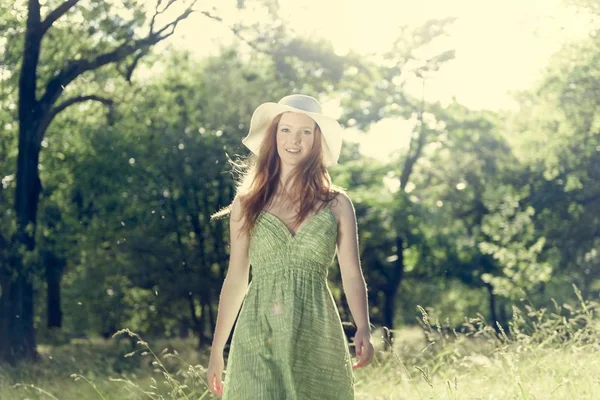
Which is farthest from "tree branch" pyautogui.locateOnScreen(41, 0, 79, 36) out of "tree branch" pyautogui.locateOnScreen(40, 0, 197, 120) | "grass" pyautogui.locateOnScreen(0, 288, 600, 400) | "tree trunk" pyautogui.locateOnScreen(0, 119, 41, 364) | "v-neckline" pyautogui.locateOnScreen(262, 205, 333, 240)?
"v-neckline" pyautogui.locateOnScreen(262, 205, 333, 240)

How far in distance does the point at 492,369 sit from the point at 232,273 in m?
3.29

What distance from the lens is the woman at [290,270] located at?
442cm

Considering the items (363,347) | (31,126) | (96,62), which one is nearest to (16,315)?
(31,126)

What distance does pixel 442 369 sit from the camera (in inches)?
338

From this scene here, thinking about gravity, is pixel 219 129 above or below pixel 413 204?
above

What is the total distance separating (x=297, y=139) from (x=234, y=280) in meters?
0.70

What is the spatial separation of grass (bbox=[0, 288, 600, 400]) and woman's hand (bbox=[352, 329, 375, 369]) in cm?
24

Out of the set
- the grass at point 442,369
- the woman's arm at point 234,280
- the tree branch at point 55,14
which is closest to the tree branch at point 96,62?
the tree branch at point 55,14

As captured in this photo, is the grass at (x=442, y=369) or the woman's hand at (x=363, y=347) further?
the grass at (x=442, y=369)

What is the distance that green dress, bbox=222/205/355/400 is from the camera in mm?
4383

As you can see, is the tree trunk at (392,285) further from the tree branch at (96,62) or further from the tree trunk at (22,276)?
the tree trunk at (22,276)

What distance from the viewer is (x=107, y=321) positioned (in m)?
26.2

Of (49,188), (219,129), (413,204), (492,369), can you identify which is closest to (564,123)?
(413,204)

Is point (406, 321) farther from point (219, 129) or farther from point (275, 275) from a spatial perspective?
point (275, 275)
